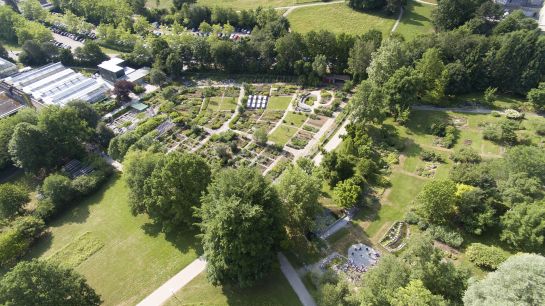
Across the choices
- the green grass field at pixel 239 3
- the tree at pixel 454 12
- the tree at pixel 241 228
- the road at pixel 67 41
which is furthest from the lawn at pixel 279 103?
the road at pixel 67 41

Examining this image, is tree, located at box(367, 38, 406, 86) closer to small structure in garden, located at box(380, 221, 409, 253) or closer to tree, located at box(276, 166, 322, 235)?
small structure in garden, located at box(380, 221, 409, 253)

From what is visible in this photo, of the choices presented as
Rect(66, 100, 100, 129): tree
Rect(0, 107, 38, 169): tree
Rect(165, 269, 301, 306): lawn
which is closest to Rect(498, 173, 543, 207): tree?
Rect(165, 269, 301, 306): lawn

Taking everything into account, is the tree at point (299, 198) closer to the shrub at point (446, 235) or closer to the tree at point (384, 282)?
the tree at point (384, 282)

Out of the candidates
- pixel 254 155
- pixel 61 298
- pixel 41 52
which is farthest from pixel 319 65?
pixel 41 52

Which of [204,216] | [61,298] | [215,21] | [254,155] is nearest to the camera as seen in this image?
[61,298]

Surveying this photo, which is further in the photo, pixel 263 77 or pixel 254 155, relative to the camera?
pixel 263 77

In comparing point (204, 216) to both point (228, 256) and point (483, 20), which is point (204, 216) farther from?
point (483, 20)

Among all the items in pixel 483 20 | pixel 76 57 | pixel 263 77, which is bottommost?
pixel 76 57
